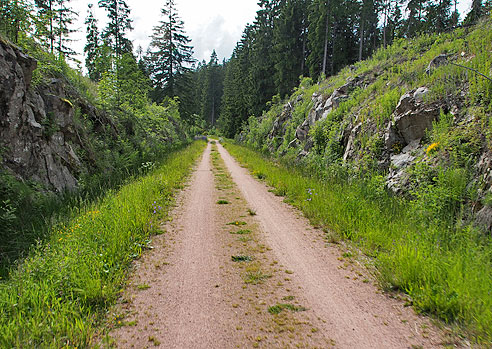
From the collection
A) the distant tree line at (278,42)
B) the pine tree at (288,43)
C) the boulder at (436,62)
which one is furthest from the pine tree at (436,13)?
the boulder at (436,62)

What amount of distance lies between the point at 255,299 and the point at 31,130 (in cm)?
703

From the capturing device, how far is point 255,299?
117 inches

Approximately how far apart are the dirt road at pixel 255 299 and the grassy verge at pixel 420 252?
0.97ft

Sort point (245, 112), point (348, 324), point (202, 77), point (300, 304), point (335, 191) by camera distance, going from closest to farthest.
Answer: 1. point (348, 324)
2. point (300, 304)
3. point (335, 191)
4. point (245, 112)
5. point (202, 77)

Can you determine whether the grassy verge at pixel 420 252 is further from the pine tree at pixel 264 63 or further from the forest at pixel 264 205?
the pine tree at pixel 264 63

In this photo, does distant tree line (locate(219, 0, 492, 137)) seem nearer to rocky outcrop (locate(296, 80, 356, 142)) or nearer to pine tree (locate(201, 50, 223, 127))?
rocky outcrop (locate(296, 80, 356, 142))

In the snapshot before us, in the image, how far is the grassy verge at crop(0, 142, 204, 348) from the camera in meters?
→ 2.28

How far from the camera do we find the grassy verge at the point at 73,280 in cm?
228

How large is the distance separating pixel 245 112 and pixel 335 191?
133ft

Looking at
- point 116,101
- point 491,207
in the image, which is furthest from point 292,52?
point 491,207

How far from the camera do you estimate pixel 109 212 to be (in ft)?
16.6

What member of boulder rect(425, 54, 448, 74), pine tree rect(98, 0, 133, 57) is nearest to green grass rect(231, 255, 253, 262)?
boulder rect(425, 54, 448, 74)

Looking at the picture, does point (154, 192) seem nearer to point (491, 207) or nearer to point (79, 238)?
point (79, 238)

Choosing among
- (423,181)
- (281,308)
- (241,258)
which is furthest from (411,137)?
(281,308)
